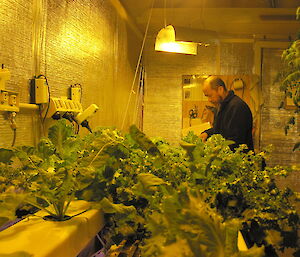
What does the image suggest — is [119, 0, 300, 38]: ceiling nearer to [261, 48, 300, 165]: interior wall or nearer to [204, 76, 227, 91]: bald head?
[261, 48, 300, 165]: interior wall

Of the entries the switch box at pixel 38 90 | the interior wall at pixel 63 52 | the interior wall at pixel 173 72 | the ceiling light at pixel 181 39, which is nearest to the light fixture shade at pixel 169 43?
the ceiling light at pixel 181 39

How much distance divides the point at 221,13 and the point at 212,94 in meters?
0.95

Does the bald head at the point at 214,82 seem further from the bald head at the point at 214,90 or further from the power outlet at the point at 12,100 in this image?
the power outlet at the point at 12,100

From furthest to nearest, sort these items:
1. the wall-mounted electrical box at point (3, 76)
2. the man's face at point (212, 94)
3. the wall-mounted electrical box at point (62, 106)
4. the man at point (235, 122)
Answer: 1. the man's face at point (212, 94)
2. the man at point (235, 122)
3. the wall-mounted electrical box at point (62, 106)
4. the wall-mounted electrical box at point (3, 76)

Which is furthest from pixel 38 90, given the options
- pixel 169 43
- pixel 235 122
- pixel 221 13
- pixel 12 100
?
pixel 221 13

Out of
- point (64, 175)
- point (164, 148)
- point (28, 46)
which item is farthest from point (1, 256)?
point (28, 46)

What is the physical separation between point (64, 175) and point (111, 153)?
0.46 feet

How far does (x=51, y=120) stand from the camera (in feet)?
6.49

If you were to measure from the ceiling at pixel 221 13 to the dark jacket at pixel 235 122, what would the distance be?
977 millimetres

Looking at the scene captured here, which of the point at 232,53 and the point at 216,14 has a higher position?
the point at 216,14

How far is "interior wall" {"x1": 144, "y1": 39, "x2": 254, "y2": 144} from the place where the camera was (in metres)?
4.80

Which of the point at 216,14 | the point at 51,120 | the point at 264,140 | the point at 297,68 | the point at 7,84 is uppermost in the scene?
the point at 216,14

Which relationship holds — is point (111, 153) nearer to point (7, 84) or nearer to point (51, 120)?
point (7, 84)

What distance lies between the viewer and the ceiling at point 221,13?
13.1ft
